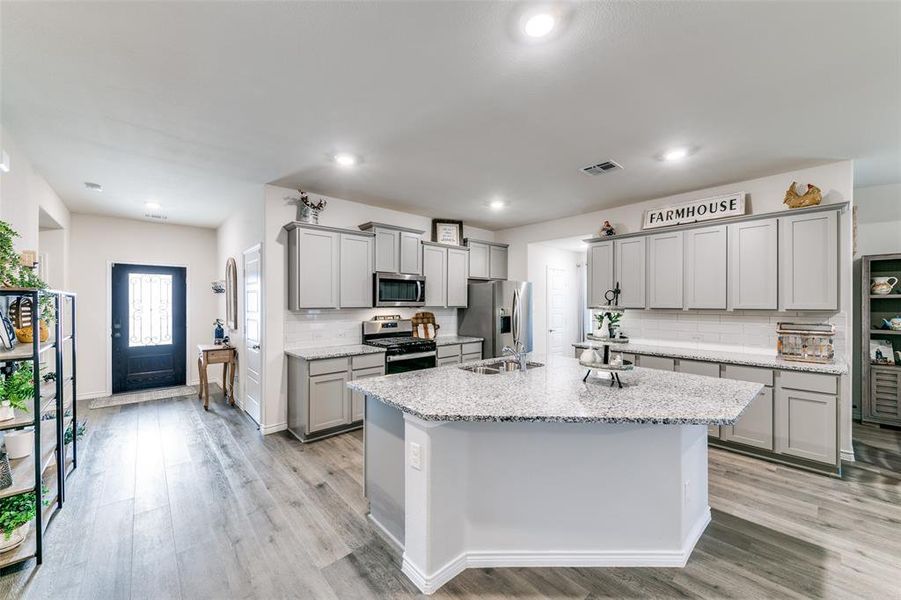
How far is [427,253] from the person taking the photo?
524 cm

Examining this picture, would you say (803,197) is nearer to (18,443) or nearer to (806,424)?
(806,424)

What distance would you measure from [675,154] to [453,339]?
11.3 ft

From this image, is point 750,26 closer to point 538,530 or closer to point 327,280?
point 538,530

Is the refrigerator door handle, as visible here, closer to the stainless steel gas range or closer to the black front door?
the stainless steel gas range

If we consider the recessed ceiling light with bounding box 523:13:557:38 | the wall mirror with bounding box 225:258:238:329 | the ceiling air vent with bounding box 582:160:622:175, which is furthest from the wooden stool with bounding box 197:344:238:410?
the recessed ceiling light with bounding box 523:13:557:38

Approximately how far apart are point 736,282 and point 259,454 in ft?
16.2

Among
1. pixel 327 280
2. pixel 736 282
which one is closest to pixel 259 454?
pixel 327 280

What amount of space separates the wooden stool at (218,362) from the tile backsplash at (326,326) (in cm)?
150

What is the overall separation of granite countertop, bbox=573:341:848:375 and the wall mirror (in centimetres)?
459

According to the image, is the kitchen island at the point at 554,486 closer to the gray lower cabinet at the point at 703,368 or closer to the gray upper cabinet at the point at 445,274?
the gray lower cabinet at the point at 703,368

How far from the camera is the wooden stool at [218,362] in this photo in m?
4.96

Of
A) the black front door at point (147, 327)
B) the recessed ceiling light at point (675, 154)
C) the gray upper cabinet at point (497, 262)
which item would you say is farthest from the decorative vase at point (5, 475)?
the gray upper cabinet at point (497, 262)

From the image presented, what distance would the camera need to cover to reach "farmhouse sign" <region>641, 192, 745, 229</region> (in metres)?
3.84

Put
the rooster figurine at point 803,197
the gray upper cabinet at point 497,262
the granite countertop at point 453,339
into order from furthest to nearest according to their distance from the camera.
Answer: the gray upper cabinet at point 497,262
the granite countertop at point 453,339
the rooster figurine at point 803,197
